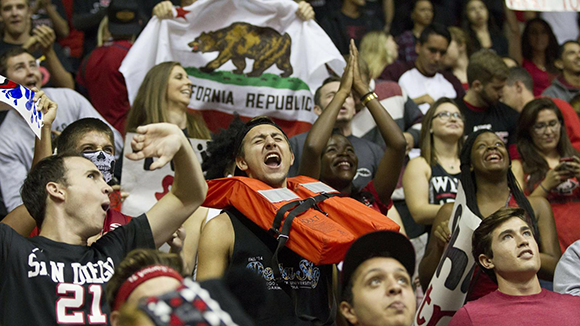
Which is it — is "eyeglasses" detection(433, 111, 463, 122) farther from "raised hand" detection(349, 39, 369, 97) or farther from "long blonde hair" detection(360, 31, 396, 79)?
"long blonde hair" detection(360, 31, 396, 79)

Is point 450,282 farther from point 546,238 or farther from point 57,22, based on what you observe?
point 57,22

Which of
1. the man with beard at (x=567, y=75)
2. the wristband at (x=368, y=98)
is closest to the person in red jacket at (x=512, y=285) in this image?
the wristband at (x=368, y=98)

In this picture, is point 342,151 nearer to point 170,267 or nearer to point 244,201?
point 244,201

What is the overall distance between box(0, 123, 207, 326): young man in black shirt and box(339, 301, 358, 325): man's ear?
806mm

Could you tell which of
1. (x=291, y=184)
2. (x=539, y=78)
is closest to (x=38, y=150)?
(x=291, y=184)

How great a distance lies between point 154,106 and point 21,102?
1.66 meters

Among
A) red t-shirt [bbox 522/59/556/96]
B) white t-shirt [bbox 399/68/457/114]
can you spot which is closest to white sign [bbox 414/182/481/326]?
white t-shirt [bbox 399/68/457/114]

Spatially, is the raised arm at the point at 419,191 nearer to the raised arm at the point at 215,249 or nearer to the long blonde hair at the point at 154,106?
the long blonde hair at the point at 154,106

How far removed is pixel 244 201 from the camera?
4293 mm

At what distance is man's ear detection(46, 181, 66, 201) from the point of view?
3.81m

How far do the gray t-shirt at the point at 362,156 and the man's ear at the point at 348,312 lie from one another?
2.11 metres

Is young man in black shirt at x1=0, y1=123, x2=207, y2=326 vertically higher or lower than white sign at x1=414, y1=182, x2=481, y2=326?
higher

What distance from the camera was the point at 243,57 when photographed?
705cm

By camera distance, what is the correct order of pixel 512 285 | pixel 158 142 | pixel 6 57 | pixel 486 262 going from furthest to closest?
pixel 6 57 < pixel 486 262 < pixel 512 285 < pixel 158 142
